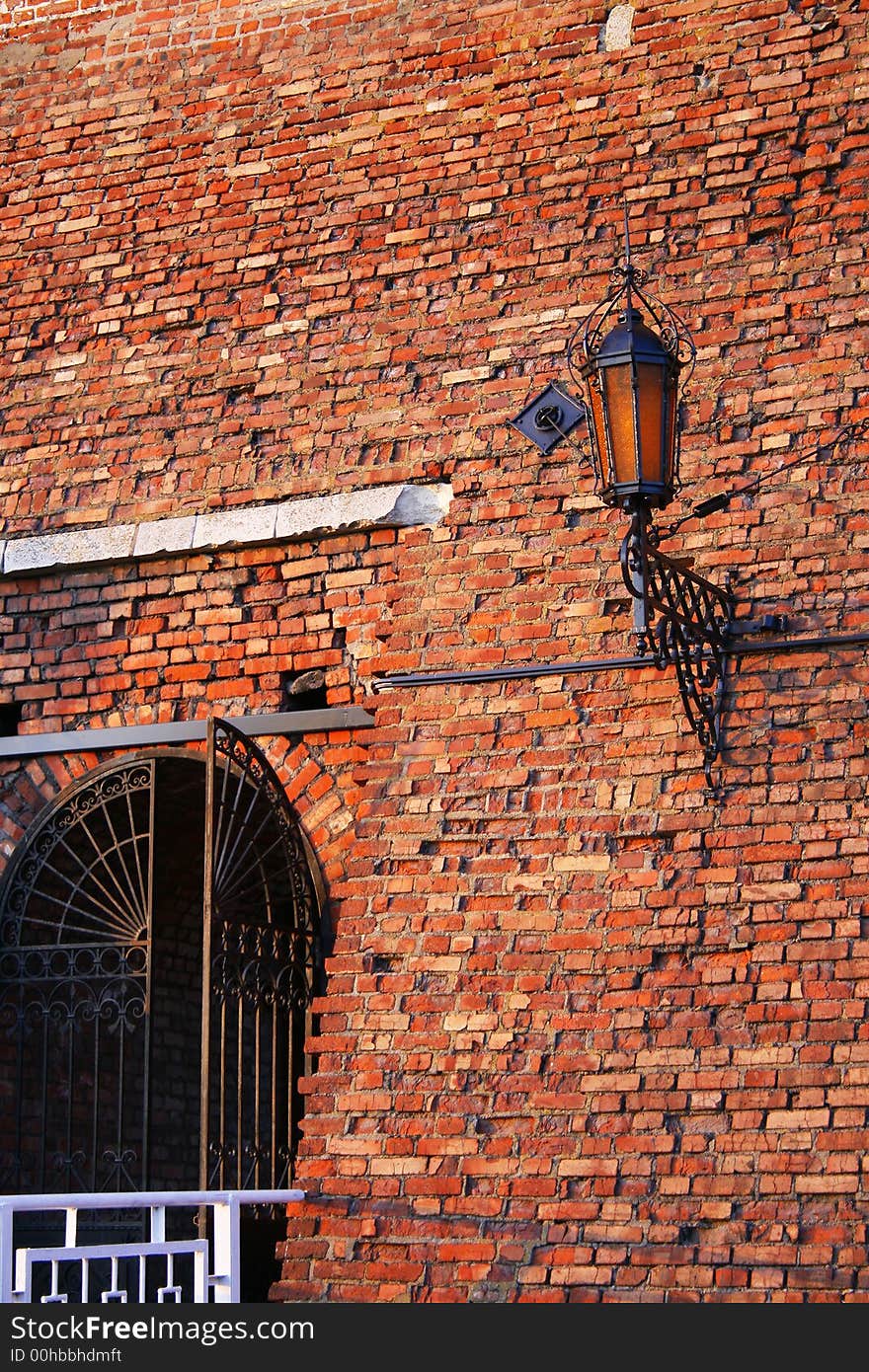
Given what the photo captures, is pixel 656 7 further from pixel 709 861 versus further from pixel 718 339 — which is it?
pixel 709 861

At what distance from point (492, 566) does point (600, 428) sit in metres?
1.18

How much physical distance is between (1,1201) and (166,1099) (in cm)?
297

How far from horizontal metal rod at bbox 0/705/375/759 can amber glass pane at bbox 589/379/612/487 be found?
1612 mm

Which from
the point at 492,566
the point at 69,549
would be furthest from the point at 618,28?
the point at 69,549

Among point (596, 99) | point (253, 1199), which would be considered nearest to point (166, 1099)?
point (253, 1199)

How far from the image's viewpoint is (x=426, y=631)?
641 centimetres

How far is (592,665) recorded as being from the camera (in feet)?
19.9

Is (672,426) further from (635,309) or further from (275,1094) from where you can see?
(275,1094)

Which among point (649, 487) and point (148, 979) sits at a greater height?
point (649, 487)

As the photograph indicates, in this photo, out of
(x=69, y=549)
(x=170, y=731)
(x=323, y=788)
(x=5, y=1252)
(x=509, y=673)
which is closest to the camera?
(x=5, y=1252)

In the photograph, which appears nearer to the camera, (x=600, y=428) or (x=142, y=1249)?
(x=142, y=1249)

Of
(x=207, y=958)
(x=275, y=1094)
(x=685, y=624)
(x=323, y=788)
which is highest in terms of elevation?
(x=685, y=624)

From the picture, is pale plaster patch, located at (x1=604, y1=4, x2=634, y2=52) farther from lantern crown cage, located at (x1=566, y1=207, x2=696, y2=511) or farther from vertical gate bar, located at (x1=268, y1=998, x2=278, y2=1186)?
vertical gate bar, located at (x1=268, y1=998, x2=278, y2=1186)

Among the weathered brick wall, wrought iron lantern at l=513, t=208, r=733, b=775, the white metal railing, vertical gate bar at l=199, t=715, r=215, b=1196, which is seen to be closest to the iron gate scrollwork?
vertical gate bar at l=199, t=715, r=215, b=1196
